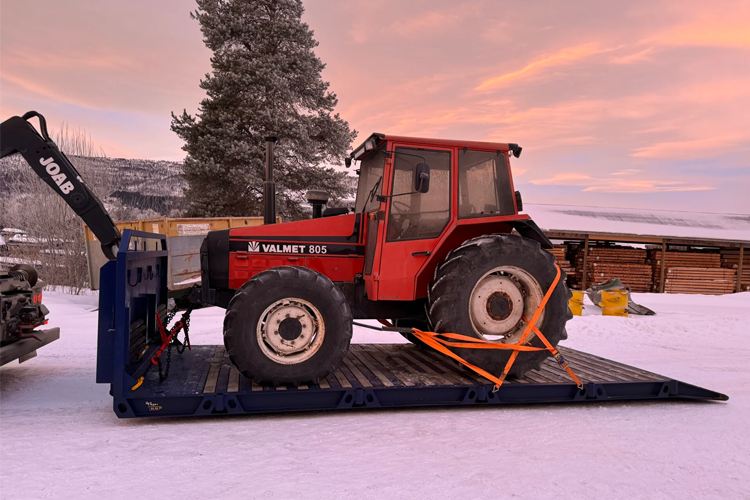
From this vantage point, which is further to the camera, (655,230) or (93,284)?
(655,230)

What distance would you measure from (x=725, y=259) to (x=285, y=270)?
21133 mm

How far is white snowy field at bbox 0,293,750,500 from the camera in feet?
9.88

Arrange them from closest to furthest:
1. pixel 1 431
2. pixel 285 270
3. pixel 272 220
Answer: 1. pixel 1 431
2. pixel 285 270
3. pixel 272 220

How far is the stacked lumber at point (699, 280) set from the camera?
18406 mm

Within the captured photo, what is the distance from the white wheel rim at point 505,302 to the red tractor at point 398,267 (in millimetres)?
10

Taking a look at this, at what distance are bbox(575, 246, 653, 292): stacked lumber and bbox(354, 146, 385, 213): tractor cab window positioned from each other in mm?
14967

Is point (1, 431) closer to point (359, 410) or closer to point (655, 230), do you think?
point (359, 410)

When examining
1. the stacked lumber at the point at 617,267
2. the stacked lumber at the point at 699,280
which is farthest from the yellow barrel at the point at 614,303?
the stacked lumber at the point at 699,280

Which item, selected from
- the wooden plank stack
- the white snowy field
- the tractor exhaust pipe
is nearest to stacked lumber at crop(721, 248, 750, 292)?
the wooden plank stack

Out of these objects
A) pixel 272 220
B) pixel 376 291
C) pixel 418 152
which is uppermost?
pixel 418 152

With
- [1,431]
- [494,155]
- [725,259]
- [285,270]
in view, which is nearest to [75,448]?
[1,431]

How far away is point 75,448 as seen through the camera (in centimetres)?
347

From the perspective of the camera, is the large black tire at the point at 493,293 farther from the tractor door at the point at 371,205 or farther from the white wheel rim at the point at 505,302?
the tractor door at the point at 371,205

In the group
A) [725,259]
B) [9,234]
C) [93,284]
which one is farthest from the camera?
[725,259]
